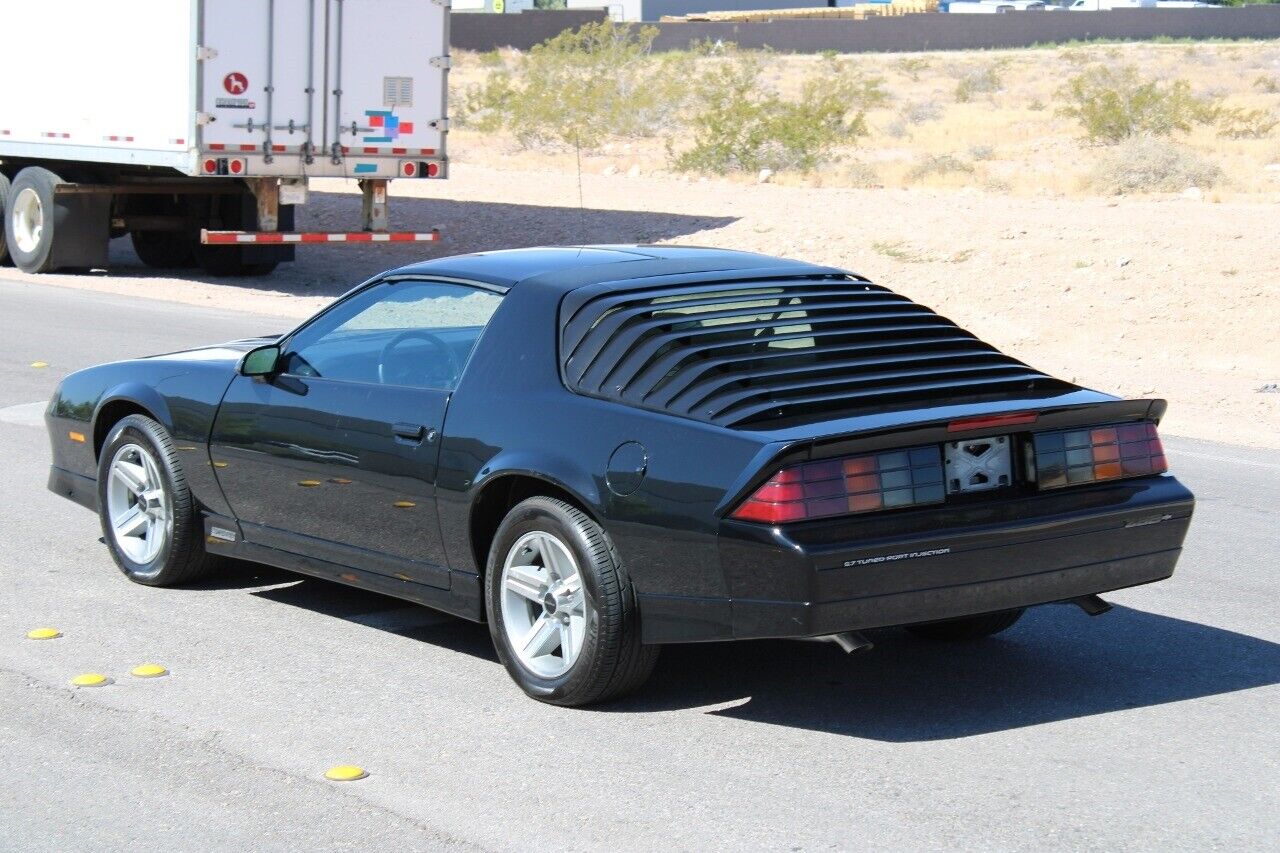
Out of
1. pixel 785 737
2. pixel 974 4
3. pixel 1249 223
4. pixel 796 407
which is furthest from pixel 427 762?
pixel 974 4

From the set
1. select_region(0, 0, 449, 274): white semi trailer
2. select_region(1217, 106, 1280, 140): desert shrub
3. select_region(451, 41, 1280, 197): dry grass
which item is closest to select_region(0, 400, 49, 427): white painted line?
Result: select_region(0, 0, 449, 274): white semi trailer

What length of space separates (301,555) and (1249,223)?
53.0 ft

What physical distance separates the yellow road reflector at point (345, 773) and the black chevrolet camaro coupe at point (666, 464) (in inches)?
31.1

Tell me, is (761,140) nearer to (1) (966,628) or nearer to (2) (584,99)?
(2) (584,99)

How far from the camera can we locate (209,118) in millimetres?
17750

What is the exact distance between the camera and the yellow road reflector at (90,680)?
5.83m

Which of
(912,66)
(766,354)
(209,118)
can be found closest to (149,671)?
(766,354)

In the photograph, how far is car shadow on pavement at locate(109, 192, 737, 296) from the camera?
70.5ft

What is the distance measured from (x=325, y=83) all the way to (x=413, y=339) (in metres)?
12.9

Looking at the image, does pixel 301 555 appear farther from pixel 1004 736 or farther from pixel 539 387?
pixel 1004 736

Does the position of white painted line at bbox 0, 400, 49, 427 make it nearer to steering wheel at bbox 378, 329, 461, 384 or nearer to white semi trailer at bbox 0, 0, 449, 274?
steering wheel at bbox 378, 329, 461, 384

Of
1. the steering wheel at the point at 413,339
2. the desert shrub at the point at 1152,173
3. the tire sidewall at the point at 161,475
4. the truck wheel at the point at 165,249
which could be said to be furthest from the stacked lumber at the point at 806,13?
the steering wheel at the point at 413,339

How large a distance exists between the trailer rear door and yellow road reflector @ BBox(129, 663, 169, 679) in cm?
1256

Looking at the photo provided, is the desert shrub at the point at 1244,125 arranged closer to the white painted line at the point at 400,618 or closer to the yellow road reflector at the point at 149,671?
the white painted line at the point at 400,618
